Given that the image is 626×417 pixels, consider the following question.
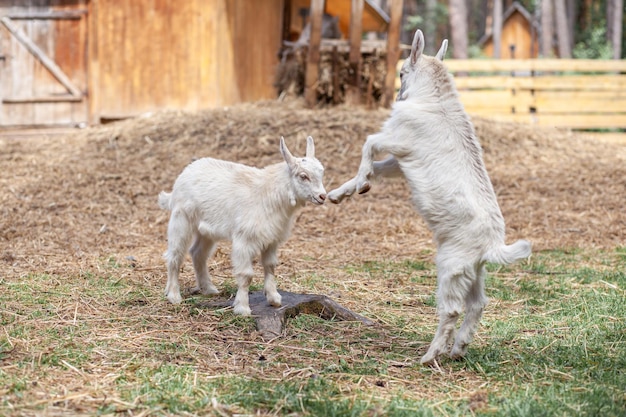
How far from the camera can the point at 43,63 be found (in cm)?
1524

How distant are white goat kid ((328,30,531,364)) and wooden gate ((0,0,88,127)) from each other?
438 inches

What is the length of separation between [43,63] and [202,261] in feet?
32.8

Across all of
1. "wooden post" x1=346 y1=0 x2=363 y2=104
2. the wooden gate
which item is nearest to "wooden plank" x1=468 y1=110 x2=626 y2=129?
"wooden post" x1=346 y1=0 x2=363 y2=104

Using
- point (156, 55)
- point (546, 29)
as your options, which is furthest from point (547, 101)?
point (546, 29)

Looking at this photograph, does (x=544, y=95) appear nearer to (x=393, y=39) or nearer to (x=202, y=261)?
(x=393, y=39)

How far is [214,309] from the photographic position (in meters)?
6.16

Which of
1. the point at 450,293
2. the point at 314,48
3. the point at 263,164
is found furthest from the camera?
the point at 314,48

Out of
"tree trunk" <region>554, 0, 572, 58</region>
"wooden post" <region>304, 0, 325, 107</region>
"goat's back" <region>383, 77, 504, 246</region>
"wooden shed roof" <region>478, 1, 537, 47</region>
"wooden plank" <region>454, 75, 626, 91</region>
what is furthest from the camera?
"wooden shed roof" <region>478, 1, 537, 47</region>

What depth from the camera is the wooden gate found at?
596 inches

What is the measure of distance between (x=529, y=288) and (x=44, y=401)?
4.55m

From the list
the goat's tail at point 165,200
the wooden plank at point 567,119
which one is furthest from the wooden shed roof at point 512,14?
the goat's tail at point 165,200

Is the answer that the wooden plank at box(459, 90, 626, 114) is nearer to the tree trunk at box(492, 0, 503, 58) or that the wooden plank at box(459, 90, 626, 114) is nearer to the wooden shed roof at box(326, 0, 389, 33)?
the wooden shed roof at box(326, 0, 389, 33)

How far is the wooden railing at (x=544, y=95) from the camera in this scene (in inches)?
687

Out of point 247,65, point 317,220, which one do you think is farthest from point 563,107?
point 317,220
